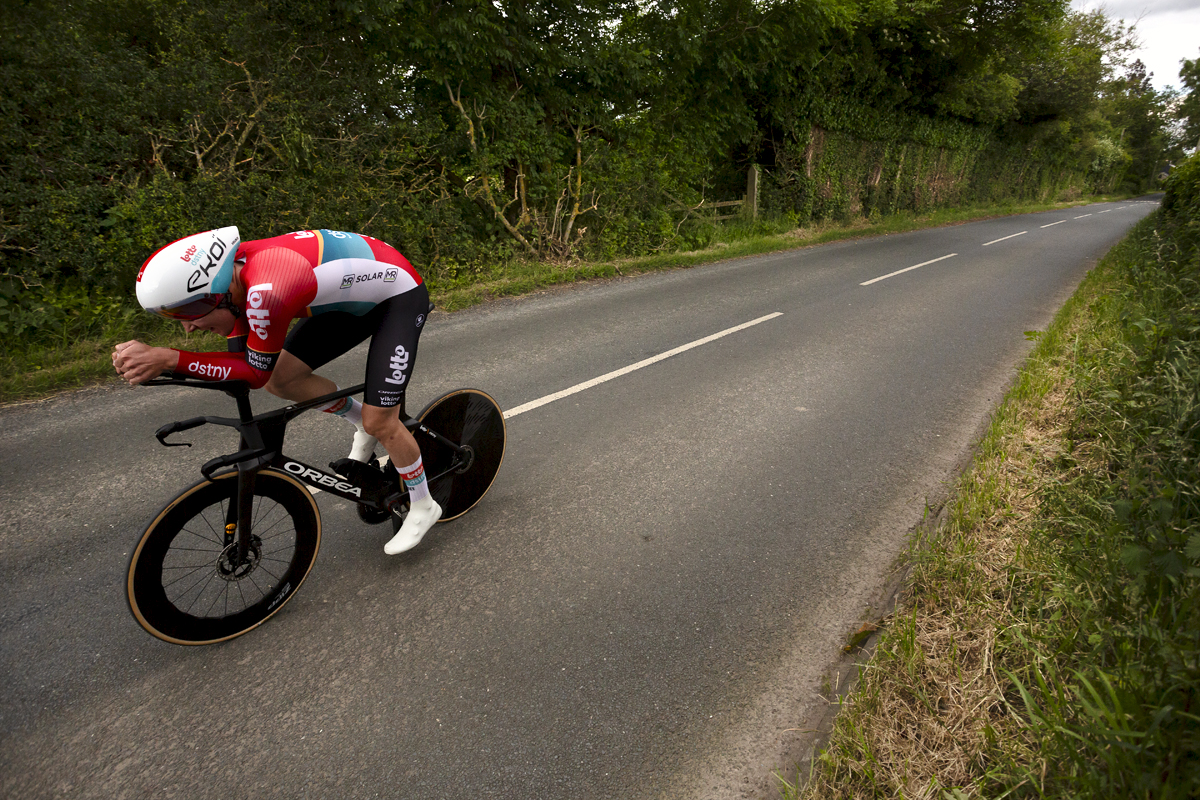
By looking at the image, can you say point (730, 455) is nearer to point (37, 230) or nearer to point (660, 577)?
point (660, 577)

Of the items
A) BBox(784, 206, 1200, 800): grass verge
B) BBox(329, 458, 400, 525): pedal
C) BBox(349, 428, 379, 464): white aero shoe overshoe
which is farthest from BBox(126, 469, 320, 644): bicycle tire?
BBox(784, 206, 1200, 800): grass verge

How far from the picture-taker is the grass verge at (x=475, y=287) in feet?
18.6

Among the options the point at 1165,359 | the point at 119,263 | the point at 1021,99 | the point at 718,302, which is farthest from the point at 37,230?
the point at 1021,99

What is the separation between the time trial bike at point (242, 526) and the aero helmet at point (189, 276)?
286 mm

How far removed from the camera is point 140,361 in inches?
84.6

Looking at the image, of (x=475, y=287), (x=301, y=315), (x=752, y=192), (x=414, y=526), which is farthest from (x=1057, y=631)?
(x=752, y=192)

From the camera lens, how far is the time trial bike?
247 centimetres

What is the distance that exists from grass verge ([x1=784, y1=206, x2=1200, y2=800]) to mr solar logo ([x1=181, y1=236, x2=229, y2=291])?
108 inches

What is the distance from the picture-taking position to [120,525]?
357 cm

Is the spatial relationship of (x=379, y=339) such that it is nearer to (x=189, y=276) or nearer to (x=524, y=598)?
(x=189, y=276)

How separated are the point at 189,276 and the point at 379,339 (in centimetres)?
86

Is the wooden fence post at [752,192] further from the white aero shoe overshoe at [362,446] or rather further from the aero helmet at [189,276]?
the aero helmet at [189,276]

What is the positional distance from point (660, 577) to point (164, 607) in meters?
2.22

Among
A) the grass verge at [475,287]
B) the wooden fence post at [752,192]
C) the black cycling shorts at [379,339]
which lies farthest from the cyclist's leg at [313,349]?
the wooden fence post at [752,192]
